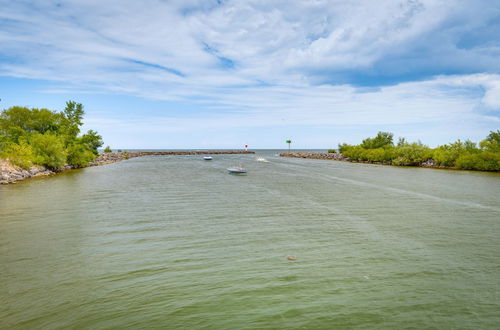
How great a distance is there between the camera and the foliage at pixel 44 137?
5334 centimetres

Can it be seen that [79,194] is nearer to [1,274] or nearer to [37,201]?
[37,201]

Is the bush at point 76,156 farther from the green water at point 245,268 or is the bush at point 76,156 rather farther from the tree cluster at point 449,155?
the tree cluster at point 449,155

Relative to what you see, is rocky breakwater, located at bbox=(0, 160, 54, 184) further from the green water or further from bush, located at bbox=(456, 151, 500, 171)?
bush, located at bbox=(456, 151, 500, 171)

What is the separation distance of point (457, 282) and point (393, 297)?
10.7 feet

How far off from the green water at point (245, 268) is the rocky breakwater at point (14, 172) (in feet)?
80.4

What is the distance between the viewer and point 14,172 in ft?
149

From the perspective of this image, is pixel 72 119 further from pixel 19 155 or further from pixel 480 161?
pixel 480 161

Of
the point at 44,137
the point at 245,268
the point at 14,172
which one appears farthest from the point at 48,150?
the point at 245,268

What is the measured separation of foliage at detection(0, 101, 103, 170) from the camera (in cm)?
5334

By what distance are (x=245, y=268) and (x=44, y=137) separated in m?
64.9

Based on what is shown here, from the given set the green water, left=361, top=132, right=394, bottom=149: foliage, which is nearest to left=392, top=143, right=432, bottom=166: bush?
left=361, top=132, right=394, bottom=149: foliage

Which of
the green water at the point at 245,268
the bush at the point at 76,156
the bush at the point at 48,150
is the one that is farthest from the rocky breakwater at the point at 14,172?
the green water at the point at 245,268

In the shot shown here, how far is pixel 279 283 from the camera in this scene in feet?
33.8

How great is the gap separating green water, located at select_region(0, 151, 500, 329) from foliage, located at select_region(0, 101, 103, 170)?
123ft
